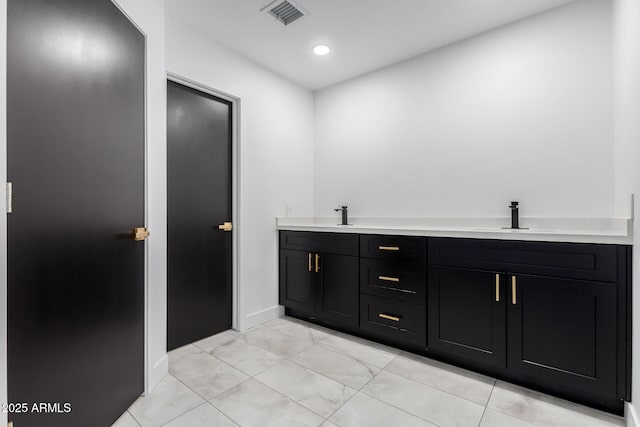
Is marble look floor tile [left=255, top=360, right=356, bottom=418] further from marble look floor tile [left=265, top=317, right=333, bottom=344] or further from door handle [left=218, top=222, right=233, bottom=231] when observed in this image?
door handle [left=218, top=222, right=233, bottom=231]

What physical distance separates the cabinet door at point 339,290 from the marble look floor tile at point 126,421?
1564 mm

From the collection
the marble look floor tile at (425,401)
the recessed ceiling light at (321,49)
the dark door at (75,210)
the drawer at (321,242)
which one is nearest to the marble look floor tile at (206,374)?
the dark door at (75,210)

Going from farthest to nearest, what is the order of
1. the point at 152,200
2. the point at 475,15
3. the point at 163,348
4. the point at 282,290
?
the point at 282,290 → the point at 475,15 → the point at 163,348 → the point at 152,200

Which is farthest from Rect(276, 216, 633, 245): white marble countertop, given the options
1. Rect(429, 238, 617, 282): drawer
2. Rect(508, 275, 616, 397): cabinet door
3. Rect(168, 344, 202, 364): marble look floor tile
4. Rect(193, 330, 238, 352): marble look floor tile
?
Rect(168, 344, 202, 364): marble look floor tile

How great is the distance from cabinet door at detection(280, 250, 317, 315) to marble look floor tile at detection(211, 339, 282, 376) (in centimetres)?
64

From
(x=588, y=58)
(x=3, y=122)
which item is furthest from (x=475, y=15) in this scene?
(x=3, y=122)

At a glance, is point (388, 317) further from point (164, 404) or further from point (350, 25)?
point (350, 25)

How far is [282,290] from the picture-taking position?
3088mm

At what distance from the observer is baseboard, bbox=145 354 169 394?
5.81 feet

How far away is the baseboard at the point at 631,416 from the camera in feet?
4.38

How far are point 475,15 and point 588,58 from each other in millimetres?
793

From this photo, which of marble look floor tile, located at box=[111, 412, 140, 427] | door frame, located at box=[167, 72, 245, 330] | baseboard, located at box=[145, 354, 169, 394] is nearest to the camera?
marble look floor tile, located at box=[111, 412, 140, 427]

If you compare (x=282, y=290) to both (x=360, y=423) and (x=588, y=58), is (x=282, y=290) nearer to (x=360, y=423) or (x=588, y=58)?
(x=360, y=423)

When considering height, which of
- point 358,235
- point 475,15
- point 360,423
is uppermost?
point 475,15
